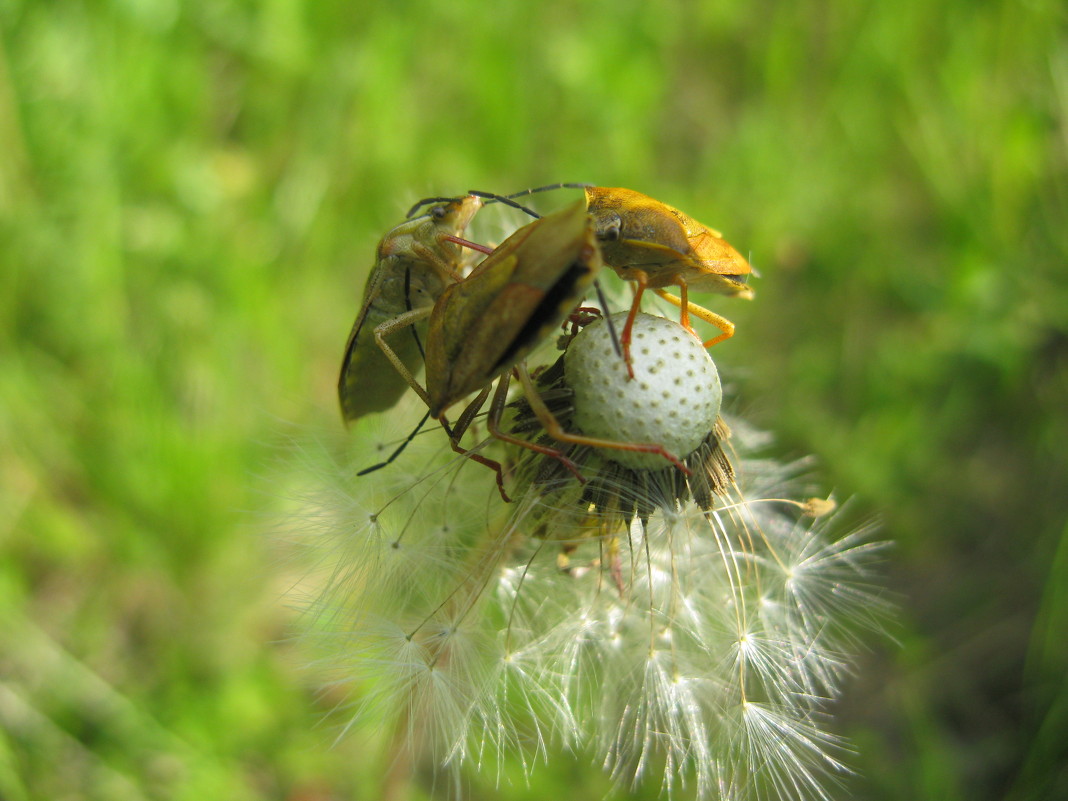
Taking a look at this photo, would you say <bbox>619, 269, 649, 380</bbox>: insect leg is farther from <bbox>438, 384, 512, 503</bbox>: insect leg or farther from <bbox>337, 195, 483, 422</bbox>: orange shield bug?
<bbox>337, 195, 483, 422</bbox>: orange shield bug

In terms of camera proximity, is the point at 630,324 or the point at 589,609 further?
the point at 589,609

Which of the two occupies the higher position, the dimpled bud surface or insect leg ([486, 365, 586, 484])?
the dimpled bud surface

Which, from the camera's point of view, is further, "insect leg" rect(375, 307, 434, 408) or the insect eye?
"insect leg" rect(375, 307, 434, 408)

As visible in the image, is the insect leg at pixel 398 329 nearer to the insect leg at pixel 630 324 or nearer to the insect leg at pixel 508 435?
the insect leg at pixel 508 435

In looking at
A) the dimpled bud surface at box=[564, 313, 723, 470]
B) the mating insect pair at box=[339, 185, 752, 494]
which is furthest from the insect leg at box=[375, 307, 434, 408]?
the dimpled bud surface at box=[564, 313, 723, 470]

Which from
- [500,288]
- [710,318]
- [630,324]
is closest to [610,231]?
[630,324]

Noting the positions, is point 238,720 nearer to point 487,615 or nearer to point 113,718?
point 113,718

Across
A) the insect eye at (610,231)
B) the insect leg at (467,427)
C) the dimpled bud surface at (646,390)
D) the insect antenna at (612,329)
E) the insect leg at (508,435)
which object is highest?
the insect eye at (610,231)

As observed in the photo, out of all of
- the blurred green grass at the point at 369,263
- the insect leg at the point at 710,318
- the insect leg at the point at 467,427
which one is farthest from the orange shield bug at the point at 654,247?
the blurred green grass at the point at 369,263

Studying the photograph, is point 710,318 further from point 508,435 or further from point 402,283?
point 402,283
